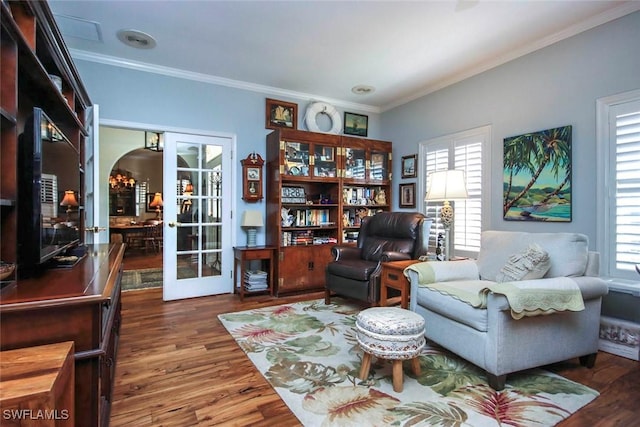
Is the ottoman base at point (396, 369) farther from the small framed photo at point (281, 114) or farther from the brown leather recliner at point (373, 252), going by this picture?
the small framed photo at point (281, 114)

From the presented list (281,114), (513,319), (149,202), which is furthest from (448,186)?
(149,202)

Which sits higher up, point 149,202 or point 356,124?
point 356,124

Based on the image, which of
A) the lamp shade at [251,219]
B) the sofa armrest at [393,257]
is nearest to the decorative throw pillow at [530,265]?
the sofa armrest at [393,257]

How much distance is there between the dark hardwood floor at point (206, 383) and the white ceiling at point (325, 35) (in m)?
2.67

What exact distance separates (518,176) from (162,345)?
361 centimetres

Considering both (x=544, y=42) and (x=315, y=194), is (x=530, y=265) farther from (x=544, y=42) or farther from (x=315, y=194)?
(x=315, y=194)

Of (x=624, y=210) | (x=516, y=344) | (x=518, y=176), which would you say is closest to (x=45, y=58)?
(x=516, y=344)

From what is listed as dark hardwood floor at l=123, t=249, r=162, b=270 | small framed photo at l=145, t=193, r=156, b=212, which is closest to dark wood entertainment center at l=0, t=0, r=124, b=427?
dark hardwood floor at l=123, t=249, r=162, b=270

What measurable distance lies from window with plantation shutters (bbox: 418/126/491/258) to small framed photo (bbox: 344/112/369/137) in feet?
3.88

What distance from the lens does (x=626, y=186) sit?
254cm

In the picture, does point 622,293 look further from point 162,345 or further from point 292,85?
point 292,85

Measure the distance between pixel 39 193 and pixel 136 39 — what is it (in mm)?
2341

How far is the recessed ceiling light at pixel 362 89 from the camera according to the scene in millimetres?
4227

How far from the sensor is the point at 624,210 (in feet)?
8.35
